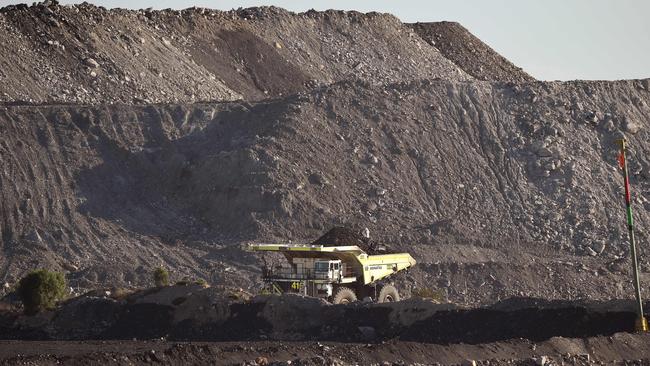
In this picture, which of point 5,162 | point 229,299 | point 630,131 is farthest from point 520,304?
point 630,131

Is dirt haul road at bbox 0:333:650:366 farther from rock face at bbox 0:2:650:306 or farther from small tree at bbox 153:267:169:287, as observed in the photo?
rock face at bbox 0:2:650:306

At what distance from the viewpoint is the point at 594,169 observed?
63.5 meters

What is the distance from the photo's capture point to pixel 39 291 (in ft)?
131

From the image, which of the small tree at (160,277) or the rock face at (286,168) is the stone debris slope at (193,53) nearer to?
the rock face at (286,168)

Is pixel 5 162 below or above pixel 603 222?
above

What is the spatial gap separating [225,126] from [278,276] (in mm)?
22375

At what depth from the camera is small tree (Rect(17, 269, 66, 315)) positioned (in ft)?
131

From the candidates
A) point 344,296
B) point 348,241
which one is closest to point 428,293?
point 348,241

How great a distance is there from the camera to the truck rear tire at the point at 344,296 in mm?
39531

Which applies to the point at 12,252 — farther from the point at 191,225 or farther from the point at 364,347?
the point at 364,347

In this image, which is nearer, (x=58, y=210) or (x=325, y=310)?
(x=325, y=310)

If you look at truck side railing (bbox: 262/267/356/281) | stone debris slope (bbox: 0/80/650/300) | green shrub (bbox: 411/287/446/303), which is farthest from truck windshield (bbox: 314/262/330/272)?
stone debris slope (bbox: 0/80/650/300)

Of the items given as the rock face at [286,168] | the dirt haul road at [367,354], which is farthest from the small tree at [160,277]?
the dirt haul road at [367,354]

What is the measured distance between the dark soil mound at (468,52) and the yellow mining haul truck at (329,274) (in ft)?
152
